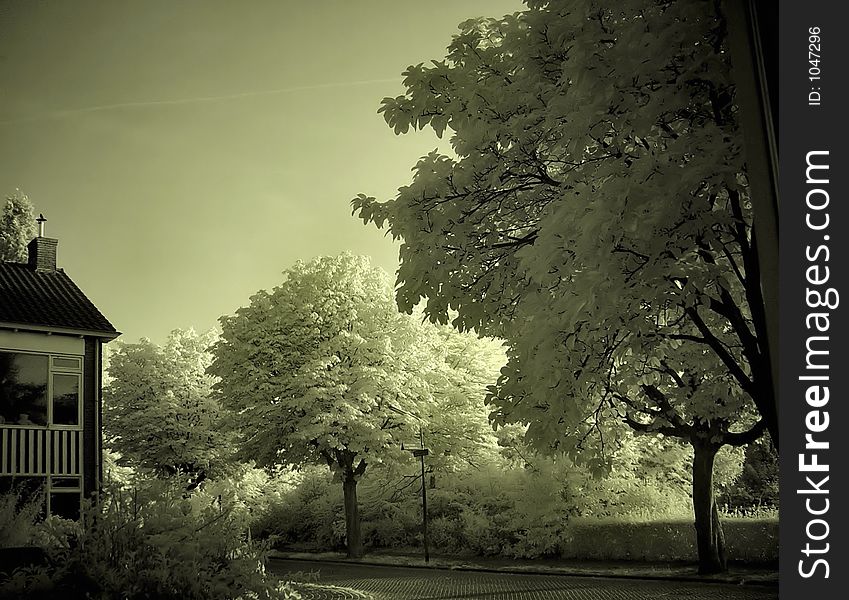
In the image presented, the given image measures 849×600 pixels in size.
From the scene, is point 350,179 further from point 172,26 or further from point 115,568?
point 115,568

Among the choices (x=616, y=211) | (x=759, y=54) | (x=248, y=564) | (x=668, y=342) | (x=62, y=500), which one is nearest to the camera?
(x=759, y=54)

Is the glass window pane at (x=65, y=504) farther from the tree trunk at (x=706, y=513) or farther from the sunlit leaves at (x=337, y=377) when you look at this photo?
the tree trunk at (x=706, y=513)

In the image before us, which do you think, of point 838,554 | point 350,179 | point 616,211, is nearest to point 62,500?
point 350,179

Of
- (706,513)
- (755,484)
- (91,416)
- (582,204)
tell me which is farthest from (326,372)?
(582,204)

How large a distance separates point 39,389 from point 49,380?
12cm

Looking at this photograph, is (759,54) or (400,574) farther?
(400,574)

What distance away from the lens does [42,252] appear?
8672 mm

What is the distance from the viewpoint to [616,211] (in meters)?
3.67

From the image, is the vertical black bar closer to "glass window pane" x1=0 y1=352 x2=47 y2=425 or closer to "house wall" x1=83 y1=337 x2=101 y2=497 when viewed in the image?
"house wall" x1=83 y1=337 x2=101 y2=497

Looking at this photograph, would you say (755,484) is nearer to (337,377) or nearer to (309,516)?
(337,377)

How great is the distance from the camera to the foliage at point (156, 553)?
4156mm

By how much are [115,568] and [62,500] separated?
4.28 meters

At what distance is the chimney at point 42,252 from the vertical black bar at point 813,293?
7.33m

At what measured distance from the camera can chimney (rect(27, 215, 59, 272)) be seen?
852 cm
